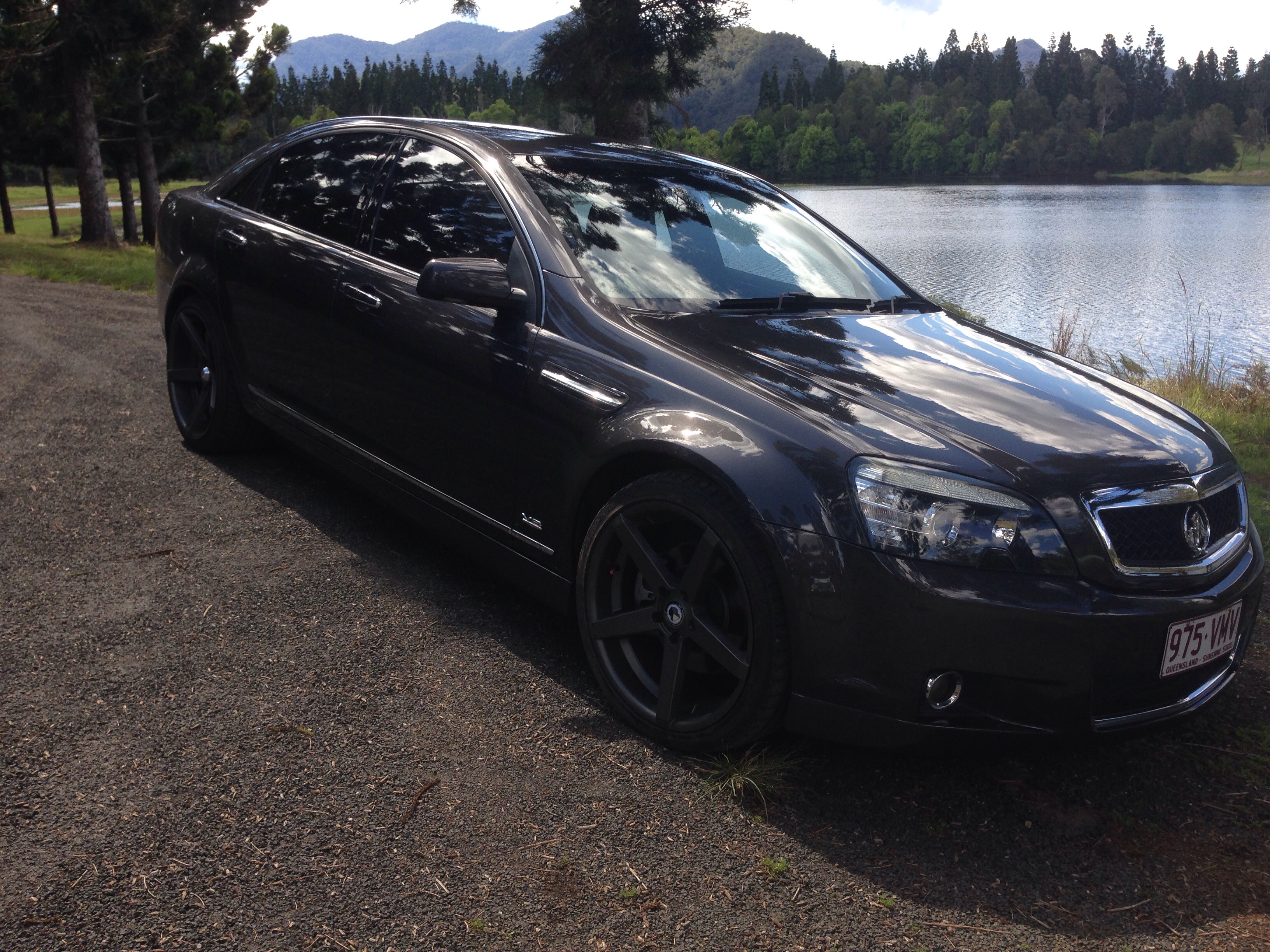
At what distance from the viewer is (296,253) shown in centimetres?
449

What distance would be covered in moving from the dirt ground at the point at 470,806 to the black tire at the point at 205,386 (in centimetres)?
125

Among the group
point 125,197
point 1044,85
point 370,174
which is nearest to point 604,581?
point 370,174

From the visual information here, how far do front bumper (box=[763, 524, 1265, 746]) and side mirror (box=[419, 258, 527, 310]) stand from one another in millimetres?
1268

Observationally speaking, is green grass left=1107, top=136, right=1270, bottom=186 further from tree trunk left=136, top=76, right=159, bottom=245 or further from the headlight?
the headlight

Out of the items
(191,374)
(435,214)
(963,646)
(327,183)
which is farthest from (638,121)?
(963,646)

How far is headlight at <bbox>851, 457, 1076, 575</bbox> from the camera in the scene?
2467 mm

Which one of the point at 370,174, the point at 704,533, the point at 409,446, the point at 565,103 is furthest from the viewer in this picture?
the point at 565,103

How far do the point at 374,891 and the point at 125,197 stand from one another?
34.4 metres

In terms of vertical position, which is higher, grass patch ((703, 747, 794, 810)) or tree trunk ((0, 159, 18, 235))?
tree trunk ((0, 159, 18, 235))

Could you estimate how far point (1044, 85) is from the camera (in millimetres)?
122938

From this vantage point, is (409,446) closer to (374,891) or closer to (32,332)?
(374,891)

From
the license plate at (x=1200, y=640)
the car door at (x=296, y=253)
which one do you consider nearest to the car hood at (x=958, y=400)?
the license plate at (x=1200, y=640)

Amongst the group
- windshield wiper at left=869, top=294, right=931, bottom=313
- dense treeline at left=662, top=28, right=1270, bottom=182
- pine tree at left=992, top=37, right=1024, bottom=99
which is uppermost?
pine tree at left=992, top=37, right=1024, bottom=99

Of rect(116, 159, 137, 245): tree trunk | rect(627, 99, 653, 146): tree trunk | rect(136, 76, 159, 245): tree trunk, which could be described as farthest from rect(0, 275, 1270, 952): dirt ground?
rect(116, 159, 137, 245): tree trunk
